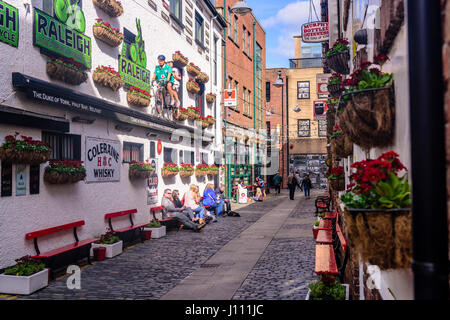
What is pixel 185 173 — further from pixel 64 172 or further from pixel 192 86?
pixel 64 172

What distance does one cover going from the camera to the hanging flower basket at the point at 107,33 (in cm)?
1101

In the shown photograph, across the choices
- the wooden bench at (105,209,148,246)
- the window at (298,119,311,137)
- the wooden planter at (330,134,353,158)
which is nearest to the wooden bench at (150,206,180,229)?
the wooden bench at (105,209,148,246)

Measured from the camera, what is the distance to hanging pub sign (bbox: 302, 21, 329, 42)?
55.3 feet

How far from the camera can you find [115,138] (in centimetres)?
1208

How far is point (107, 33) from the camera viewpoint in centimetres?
1123

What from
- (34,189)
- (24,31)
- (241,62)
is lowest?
(34,189)

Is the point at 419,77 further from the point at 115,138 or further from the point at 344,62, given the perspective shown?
the point at 115,138

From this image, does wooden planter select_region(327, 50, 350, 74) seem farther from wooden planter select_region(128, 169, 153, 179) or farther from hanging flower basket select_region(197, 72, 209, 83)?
hanging flower basket select_region(197, 72, 209, 83)

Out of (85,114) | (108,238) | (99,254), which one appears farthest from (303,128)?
(99,254)

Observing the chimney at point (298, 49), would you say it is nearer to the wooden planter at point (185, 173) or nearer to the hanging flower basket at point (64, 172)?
the wooden planter at point (185, 173)

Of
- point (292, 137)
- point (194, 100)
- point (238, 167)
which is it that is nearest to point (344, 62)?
point (194, 100)

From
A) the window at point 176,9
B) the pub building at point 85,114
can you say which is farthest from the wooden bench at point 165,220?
the window at point 176,9

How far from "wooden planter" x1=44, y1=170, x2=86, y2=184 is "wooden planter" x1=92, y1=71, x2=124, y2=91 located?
2.54 meters
